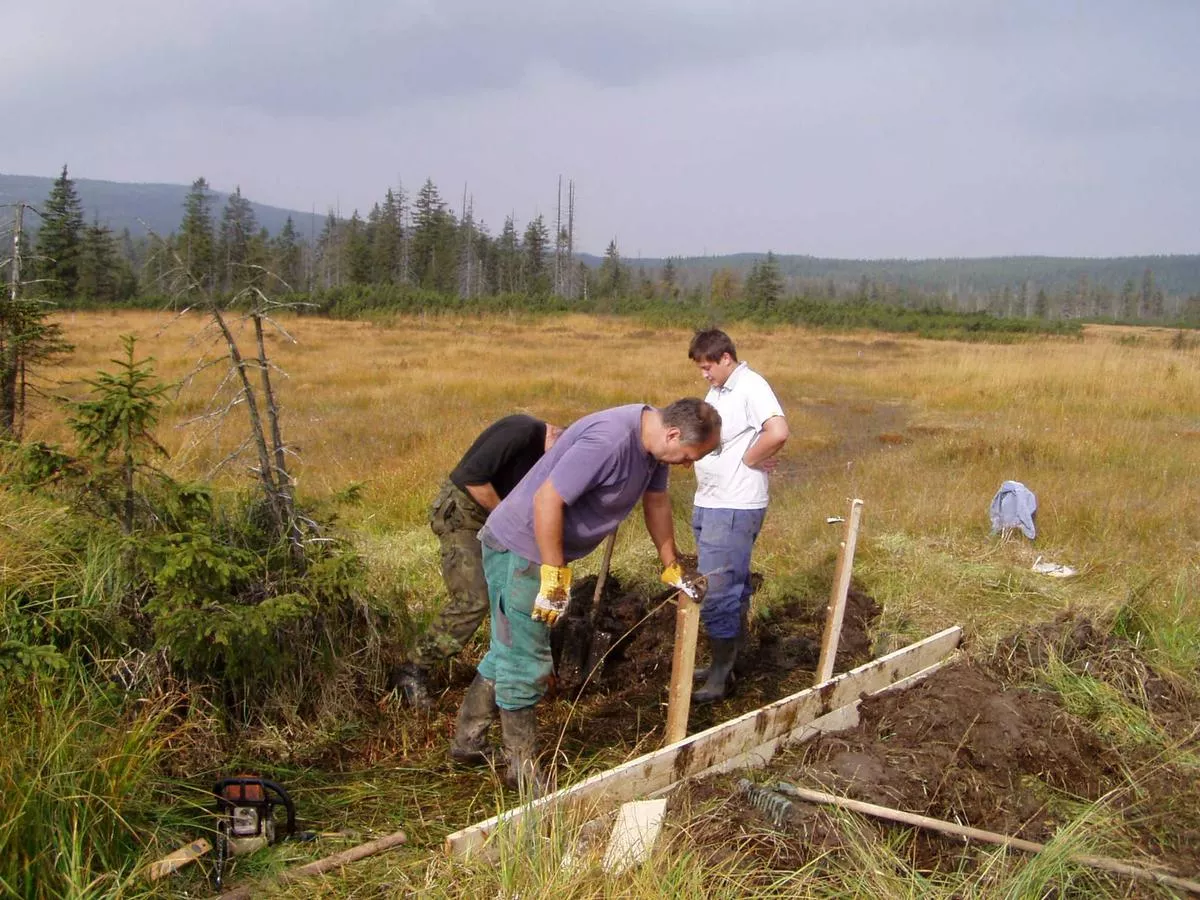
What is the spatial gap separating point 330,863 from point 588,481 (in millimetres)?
1491

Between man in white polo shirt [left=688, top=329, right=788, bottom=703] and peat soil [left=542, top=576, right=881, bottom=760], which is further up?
man in white polo shirt [left=688, top=329, right=788, bottom=703]

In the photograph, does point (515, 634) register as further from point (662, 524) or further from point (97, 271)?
point (97, 271)

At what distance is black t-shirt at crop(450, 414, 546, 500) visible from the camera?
4090 mm

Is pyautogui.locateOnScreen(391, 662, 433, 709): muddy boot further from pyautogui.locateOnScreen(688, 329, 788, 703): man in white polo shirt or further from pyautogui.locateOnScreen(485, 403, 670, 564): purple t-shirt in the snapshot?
pyautogui.locateOnScreen(688, 329, 788, 703): man in white polo shirt

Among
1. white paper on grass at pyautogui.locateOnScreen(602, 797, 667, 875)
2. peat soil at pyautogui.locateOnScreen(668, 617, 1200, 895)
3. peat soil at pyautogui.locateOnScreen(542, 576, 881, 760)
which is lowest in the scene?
peat soil at pyautogui.locateOnScreen(542, 576, 881, 760)

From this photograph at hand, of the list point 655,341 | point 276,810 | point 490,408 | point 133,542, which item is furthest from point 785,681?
point 655,341

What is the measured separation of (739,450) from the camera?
4508 millimetres

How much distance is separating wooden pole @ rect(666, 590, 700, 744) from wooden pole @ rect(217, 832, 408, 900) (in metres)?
1.08

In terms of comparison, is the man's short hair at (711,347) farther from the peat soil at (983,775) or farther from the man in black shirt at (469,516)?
the peat soil at (983,775)

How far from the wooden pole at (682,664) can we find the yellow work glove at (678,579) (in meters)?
0.02

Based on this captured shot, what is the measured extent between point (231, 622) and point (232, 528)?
0.73 m

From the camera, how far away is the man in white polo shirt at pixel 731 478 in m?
4.47

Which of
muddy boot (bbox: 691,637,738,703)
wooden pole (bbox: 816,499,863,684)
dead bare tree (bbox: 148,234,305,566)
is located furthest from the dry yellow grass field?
muddy boot (bbox: 691,637,738,703)

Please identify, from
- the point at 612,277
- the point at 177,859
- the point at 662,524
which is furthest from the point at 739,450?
the point at 612,277
